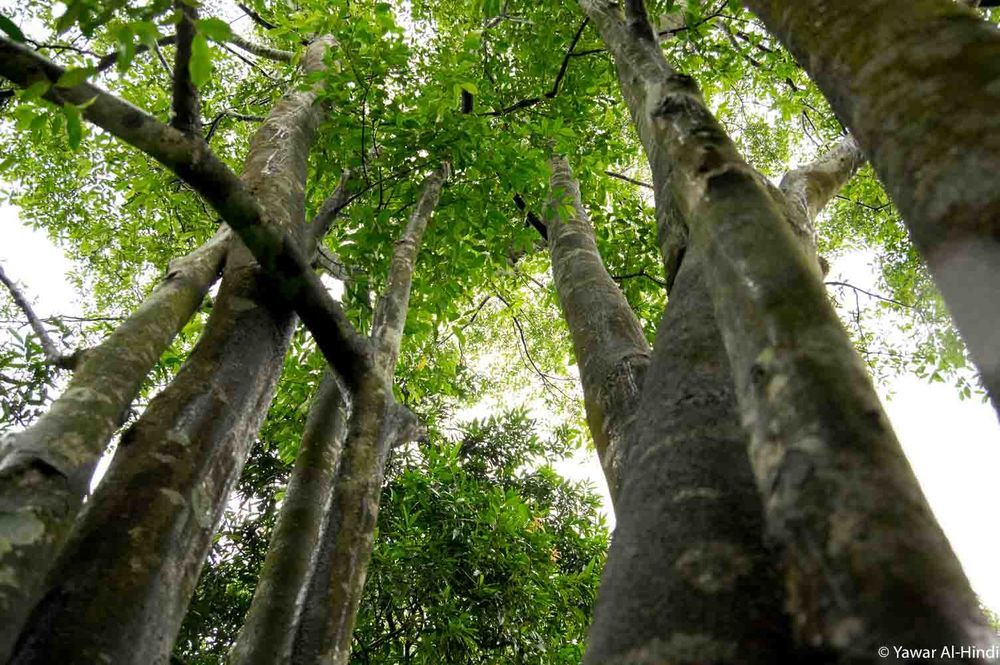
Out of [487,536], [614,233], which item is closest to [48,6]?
[614,233]

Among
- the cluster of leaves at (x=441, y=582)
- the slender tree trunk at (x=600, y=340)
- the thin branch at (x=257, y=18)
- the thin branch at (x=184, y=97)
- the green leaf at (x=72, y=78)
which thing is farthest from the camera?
the thin branch at (x=257, y=18)

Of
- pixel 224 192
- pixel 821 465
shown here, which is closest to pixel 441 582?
pixel 224 192

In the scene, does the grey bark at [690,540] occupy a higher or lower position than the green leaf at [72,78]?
lower

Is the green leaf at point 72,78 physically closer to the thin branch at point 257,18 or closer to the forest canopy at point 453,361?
the forest canopy at point 453,361

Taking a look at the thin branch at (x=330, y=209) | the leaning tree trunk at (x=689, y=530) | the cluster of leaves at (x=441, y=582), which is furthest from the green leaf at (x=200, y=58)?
the cluster of leaves at (x=441, y=582)

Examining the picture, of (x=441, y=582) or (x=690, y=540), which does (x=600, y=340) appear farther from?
(x=441, y=582)

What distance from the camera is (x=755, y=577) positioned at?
0.99 metres

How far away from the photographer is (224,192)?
2129 mm

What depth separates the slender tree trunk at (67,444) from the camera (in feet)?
5.18

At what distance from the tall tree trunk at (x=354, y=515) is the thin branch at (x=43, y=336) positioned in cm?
120

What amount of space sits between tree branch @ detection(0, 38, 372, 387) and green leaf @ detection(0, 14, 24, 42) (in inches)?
1.1

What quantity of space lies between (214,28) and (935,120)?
5.03 ft

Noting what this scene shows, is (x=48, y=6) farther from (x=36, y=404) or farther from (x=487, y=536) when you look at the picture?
(x=487, y=536)

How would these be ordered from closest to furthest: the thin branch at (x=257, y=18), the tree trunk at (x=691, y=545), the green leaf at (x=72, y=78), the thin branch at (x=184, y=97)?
the tree trunk at (x=691, y=545)
the green leaf at (x=72, y=78)
the thin branch at (x=184, y=97)
the thin branch at (x=257, y=18)
